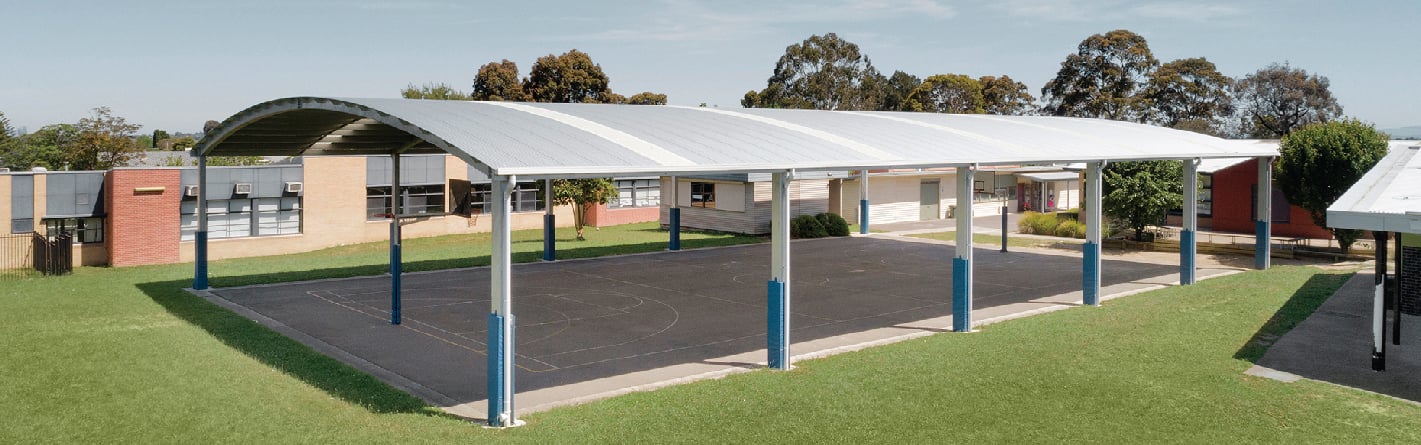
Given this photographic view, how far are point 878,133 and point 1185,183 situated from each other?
8.93 m

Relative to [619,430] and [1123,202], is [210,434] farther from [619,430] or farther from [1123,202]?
[1123,202]

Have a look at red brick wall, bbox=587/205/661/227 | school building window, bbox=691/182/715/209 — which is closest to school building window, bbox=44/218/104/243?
red brick wall, bbox=587/205/661/227

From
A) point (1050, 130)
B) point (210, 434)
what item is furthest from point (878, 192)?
point (210, 434)

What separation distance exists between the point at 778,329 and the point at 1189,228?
536 inches

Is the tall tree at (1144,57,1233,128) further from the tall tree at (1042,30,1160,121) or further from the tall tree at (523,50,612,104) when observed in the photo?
the tall tree at (523,50,612,104)

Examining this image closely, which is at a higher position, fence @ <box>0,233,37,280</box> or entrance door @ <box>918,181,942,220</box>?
entrance door @ <box>918,181,942,220</box>

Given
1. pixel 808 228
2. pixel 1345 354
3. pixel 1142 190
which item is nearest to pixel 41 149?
pixel 808 228

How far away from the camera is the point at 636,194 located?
48.4 metres

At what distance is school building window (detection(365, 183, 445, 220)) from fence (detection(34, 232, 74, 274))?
10637mm

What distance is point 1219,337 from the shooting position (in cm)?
1595

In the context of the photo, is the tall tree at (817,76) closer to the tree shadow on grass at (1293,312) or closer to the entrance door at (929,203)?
the entrance door at (929,203)

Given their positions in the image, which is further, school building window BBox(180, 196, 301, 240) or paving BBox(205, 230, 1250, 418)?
school building window BBox(180, 196, 301, 240)

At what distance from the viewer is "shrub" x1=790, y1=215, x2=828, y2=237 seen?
38.5m

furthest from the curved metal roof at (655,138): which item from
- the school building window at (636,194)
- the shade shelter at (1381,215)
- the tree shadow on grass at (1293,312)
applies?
the school building window at (636,194)
